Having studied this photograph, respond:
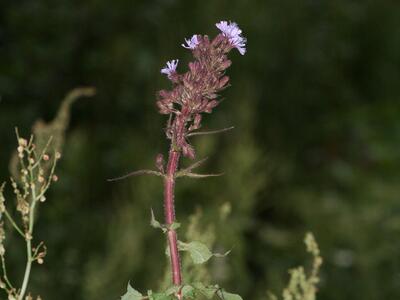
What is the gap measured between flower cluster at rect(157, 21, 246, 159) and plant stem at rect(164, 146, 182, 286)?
0.06ft

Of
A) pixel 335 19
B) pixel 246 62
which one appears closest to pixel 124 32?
pixel 246 62

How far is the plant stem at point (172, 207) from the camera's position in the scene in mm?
1108

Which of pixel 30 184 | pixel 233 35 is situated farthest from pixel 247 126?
pixel 233 35

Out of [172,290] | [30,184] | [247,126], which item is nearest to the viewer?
[172,290]

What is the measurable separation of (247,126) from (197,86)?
10.9 ft

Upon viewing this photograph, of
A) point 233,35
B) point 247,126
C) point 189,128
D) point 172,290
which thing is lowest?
point 172,290

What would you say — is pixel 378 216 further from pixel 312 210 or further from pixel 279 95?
pixel 279 95

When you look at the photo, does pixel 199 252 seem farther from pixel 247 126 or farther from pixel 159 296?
pixel 247 126

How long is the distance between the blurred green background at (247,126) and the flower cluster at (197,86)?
2497 millimetres

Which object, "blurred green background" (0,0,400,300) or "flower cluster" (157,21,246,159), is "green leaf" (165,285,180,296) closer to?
"flower cluster" (157,21,246,159)

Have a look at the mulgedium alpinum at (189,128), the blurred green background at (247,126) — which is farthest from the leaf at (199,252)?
the blurred green background at (247,126)

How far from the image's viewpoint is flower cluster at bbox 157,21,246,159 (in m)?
1.11

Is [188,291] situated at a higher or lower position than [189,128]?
lower

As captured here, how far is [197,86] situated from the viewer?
112cm
